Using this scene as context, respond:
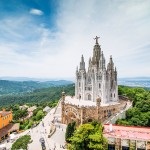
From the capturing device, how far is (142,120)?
1992 inches

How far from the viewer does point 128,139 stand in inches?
1426

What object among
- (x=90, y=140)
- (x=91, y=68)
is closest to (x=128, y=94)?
(x=91, y=68)

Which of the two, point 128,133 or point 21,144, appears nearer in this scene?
point 21,144

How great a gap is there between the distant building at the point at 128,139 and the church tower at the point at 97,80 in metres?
21.2

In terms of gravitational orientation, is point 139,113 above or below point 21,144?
above

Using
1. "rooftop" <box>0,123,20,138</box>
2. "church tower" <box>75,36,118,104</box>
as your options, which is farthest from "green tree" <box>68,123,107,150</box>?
"rooftop" <box>0,123,20,138</box>

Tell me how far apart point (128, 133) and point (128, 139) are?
2.03 m

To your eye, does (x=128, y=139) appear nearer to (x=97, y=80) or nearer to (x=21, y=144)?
(x=21, y=144)

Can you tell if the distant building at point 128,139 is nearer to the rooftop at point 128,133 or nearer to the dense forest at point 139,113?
the rooftop at point 128,133

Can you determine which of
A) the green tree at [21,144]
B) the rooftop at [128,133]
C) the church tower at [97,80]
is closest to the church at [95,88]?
the church tower at [97,80]

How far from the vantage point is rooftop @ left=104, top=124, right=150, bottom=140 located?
36688 mm

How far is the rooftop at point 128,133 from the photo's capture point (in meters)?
36.7

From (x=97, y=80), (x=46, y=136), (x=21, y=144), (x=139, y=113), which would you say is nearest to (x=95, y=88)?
(x=97, y=80)

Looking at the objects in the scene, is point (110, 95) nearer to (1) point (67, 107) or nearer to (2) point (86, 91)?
(2) point (86, 91)
